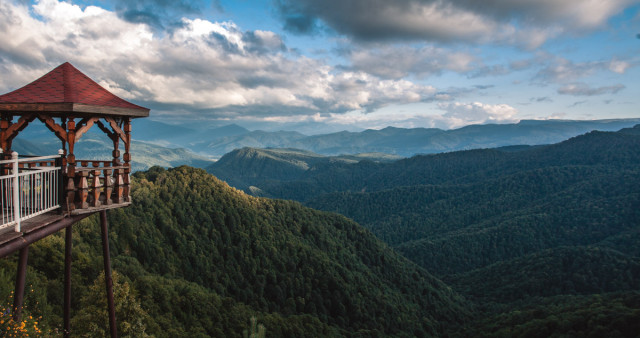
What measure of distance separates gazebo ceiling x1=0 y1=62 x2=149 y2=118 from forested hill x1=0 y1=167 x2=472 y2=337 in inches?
430

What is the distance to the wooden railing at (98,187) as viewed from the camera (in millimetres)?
11129

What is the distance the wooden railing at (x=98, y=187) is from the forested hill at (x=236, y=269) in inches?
320

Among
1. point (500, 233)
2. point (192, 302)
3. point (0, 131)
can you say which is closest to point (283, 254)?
point (192, 302)

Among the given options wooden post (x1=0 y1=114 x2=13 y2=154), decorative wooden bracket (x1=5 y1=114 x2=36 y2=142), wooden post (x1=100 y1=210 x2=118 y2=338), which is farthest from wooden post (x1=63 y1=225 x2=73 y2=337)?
decorative wooden bracket (x1=5 y1=114 x2=36 y2=142)

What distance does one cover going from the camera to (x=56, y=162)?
11.3m

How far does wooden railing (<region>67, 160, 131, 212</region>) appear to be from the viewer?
11.1 metres

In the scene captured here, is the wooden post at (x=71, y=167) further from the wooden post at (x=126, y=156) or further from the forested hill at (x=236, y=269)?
the forested hill at (x=236, y=269)

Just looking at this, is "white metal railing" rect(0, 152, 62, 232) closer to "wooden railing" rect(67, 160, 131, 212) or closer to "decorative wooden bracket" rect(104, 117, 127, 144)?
"wooden railing" rect(67, 160, 131, 212)

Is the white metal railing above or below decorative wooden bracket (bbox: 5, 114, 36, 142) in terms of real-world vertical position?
below

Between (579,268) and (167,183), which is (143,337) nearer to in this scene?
(167,183)

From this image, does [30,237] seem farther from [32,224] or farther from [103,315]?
[103,315]

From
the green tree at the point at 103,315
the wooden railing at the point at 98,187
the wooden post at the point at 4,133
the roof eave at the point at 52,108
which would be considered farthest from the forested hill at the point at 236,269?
the roof eave at the point at 52,108

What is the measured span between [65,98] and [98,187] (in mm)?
2954

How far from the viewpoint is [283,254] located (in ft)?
236
